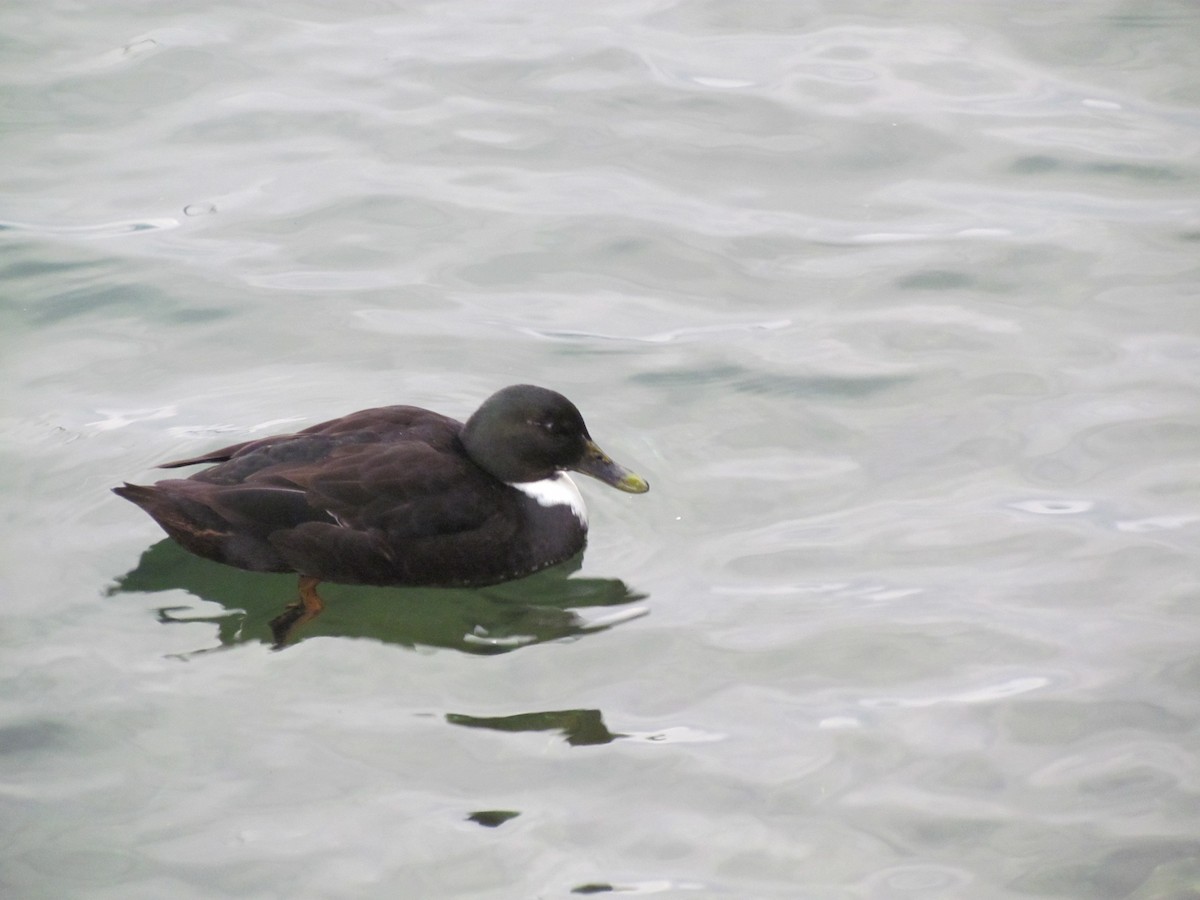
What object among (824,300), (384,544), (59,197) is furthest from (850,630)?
(59,197)

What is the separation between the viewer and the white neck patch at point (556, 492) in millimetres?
6441

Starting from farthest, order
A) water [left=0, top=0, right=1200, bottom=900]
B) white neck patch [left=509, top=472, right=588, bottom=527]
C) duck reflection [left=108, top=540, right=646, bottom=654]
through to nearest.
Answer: white neck patch [left=509, top=472, right=588, bottom=527], duck reflection [left=108, top=540, right=646, bottom=654], water [left=0, top=0, right=1200, bottom=900]

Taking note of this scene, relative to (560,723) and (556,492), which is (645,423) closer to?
(556,492)

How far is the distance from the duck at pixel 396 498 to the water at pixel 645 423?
158 millimetres

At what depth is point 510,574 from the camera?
20.6 feet

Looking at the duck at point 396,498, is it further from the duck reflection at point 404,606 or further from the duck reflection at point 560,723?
the duck reflection at point 560,723

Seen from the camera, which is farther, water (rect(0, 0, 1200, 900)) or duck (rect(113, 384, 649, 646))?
duck (rect(113, 384, 649, 646))

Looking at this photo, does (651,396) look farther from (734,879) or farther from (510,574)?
(734,879)

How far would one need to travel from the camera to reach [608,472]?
654 centimetres

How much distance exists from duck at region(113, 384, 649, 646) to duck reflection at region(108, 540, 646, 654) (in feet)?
0.20

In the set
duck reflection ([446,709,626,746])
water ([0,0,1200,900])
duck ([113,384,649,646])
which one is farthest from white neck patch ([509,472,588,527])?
duck reflection ([446,709,626,746])

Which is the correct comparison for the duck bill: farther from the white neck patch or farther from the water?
the water

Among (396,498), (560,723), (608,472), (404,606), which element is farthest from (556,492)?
(560,723)

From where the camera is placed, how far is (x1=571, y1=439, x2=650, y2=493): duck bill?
650 centimetres
